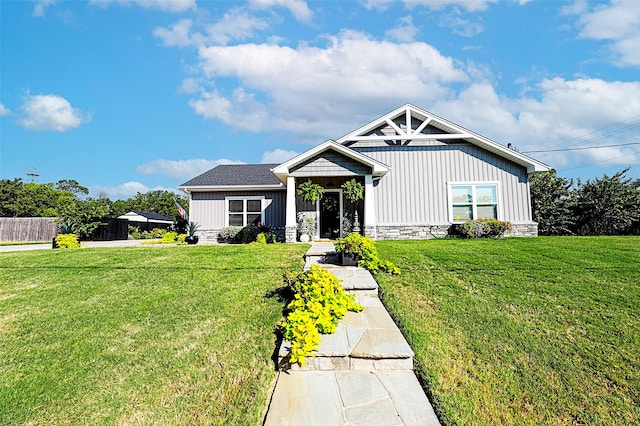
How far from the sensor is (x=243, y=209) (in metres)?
14.8

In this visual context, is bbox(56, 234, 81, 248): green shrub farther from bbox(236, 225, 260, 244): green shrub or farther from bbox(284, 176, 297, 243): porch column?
bbox(284, 176, 297, 243): porch column

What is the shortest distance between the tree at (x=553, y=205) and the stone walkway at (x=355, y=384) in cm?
1856

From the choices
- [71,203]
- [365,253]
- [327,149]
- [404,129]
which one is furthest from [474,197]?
[71,203]

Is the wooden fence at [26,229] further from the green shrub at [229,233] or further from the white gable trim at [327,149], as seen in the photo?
the white gable trim at [327,149]

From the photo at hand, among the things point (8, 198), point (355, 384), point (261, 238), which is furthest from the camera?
point (8, 198)

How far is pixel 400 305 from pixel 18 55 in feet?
58.4

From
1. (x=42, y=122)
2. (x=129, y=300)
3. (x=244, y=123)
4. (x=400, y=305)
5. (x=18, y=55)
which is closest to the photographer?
(x=400, y=305)

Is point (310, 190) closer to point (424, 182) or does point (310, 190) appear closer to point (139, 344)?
point (424, 182)

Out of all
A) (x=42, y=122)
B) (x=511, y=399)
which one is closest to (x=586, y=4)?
(x=511, y=399)

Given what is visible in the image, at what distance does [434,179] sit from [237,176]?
8.95 meters

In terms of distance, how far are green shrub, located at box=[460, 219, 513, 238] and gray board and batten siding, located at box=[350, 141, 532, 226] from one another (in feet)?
2.75

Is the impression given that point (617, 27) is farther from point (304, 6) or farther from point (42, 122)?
point (42, 122)

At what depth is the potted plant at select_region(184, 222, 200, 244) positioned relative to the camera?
46.2 feet

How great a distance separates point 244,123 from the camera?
69.9ft
